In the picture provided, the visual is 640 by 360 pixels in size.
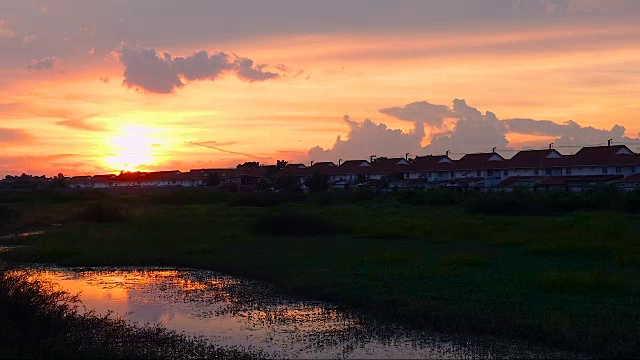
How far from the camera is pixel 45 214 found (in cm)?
4709

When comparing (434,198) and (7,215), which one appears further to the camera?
(434,198)

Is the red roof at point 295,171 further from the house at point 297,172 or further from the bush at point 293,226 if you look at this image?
the bush at point 293,226

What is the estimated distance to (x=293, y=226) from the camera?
32.0 meters

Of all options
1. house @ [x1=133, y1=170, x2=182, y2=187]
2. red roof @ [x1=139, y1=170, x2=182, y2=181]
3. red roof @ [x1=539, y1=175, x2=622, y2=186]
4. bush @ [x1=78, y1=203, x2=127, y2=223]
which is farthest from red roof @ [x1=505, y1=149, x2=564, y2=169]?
red roof @ [x1=139, y1=170, x2=182, y2=181]

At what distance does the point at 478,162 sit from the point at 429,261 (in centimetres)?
5620

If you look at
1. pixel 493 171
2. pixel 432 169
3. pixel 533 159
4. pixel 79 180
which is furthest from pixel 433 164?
pixel 79 180

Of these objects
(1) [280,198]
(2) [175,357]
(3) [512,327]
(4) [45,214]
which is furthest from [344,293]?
(1) [280,198]

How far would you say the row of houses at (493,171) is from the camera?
6153 cm

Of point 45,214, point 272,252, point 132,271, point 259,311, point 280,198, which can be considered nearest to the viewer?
point 259,311

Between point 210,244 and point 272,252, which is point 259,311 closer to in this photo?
point 272,252

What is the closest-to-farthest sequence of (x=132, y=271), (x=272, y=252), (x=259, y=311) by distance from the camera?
(x=259, y=311) < (x=132, y=271) < (x=272, y=252)

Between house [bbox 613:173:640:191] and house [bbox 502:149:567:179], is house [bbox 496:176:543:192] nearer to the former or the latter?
house [bbox 502:149:567:179]

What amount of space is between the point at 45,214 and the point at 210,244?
24.3 metres

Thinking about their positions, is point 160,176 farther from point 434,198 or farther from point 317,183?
Answer: point 434,198
